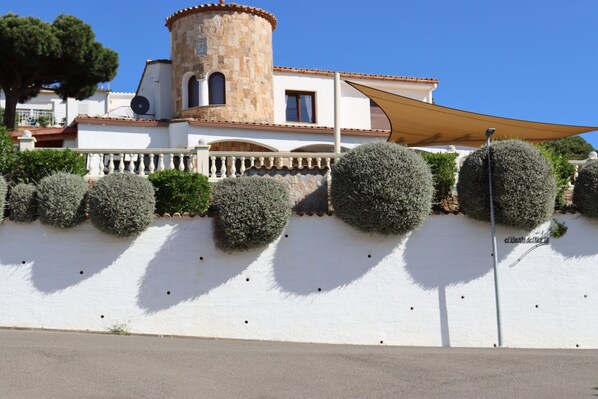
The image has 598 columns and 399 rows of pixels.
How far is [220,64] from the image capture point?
1054 inches

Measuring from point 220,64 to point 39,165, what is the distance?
11.5m

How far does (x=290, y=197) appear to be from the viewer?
16.4 m

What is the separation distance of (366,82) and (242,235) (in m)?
17.0

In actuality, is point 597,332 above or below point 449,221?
below

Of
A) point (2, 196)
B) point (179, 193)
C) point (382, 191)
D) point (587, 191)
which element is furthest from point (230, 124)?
point (587, 191)

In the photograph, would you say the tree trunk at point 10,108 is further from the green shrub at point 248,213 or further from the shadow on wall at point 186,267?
the green shrub at point 248,213

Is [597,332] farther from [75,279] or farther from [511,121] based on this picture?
[75,279]

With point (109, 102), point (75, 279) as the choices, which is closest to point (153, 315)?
point (75, 279)

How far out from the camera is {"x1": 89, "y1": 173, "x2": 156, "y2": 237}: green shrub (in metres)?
15.2

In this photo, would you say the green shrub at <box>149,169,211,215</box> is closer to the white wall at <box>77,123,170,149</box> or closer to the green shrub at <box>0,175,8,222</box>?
the green shrub at <box>0,175,8,222</box>

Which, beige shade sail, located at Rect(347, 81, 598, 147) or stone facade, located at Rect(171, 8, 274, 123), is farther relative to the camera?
stone facade, located at Rect(171, 8, 274, 123)

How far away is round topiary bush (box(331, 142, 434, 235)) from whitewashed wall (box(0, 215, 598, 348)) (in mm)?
474

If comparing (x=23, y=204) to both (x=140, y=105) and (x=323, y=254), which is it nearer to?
(x=323, y=254)

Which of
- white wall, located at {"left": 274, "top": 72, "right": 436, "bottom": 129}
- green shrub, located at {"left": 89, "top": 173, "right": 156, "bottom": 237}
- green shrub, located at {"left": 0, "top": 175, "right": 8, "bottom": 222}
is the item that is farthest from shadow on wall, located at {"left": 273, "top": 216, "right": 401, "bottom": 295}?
white wall, located at {"left": 274, "top": 72, "right": 436, "bottom": 129}
